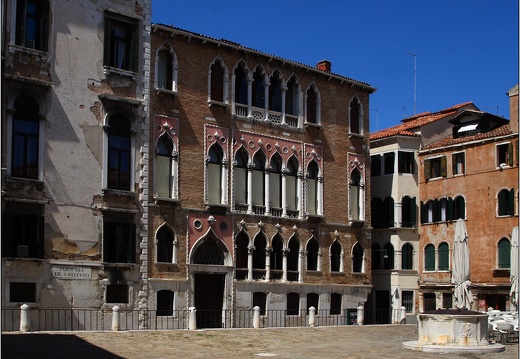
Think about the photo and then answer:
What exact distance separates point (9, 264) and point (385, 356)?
1340 cm

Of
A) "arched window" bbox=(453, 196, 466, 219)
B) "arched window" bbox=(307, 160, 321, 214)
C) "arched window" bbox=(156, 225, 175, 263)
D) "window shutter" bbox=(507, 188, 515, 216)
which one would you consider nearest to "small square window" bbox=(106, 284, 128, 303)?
"arched window" bbox=(156, 225, 175, 263)

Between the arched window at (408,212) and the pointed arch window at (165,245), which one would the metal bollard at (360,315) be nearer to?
the arched window at (408,212)

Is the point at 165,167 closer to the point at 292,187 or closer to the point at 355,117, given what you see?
the point at 292,187

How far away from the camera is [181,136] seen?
3316 centimetres

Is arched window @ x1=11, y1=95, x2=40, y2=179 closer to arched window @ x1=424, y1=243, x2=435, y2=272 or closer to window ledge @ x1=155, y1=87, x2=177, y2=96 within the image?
window ledge @ x1=155, y1=87, x2=177, y2=96

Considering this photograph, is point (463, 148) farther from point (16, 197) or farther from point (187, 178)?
point (16, 197)

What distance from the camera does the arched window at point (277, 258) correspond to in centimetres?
3625

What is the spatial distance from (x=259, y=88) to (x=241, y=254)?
7.53 metres

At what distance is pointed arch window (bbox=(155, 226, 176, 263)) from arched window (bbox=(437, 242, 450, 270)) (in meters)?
16.7

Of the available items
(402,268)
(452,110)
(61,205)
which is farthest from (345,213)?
(61,205)

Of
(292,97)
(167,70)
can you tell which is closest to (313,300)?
(292,97)

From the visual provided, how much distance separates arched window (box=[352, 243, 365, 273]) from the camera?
40000 mm

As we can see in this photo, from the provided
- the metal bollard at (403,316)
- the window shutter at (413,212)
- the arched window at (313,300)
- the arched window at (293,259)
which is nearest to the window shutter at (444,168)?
the window shutter at (413,212)

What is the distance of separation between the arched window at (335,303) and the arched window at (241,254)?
543cm
